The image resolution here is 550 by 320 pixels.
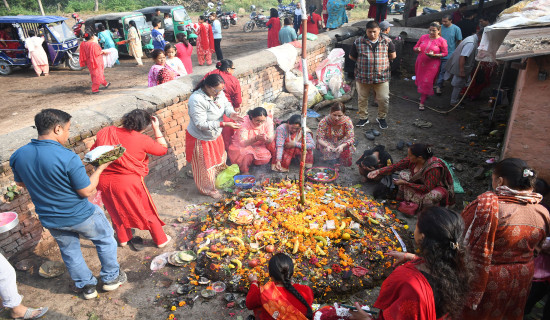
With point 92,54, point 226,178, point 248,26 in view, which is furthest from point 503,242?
point 248,26

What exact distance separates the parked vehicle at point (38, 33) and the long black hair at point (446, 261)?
46.0 feet

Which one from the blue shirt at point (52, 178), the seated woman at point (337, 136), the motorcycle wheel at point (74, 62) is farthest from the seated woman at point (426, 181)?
the motorcycle wheel at point (74, 62)

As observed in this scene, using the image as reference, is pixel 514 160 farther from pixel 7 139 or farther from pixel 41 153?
pixel 7 139

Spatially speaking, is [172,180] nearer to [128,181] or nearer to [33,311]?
[128,181]

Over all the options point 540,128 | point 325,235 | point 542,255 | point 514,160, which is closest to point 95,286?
point 325,235

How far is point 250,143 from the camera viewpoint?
5.89m

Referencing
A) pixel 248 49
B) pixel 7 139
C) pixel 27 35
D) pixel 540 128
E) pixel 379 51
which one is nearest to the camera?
pixel 7 139

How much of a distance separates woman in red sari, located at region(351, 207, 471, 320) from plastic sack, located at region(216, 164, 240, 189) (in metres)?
3.77

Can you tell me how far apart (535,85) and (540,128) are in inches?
21.1

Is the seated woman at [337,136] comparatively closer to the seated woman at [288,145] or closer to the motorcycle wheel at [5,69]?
the seated woman at [288,145]

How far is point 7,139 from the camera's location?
154 inches

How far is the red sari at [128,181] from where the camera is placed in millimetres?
3785

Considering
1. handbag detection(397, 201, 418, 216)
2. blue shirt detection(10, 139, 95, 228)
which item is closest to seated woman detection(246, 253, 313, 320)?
blue shirt detection(10, 139, 95, 228)

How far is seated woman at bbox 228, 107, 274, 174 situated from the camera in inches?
229
